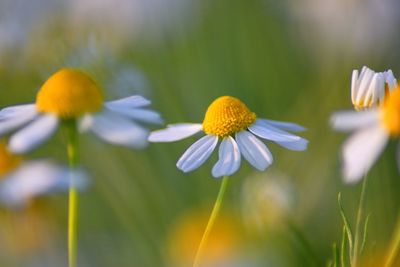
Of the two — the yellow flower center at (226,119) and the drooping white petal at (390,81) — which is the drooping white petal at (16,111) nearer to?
the yellow flower center at (226,119)

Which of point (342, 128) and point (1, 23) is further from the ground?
point (1, 23)

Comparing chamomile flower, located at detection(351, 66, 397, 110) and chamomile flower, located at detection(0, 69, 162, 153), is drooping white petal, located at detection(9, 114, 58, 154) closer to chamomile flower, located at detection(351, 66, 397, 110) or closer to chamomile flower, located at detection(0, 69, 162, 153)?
chamomile flower, located at detection(0, 69, 162, 153)

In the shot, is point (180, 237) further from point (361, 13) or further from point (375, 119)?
point (361, 13)

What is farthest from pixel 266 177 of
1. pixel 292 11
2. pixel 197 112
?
pixel 292 11

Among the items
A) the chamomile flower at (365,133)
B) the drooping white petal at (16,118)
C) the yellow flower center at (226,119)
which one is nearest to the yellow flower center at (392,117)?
the chamomile flower at (365,133)

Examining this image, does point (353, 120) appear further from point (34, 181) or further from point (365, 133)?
point (34, 181)

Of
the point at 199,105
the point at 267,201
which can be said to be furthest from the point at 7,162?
the point at 199,105
